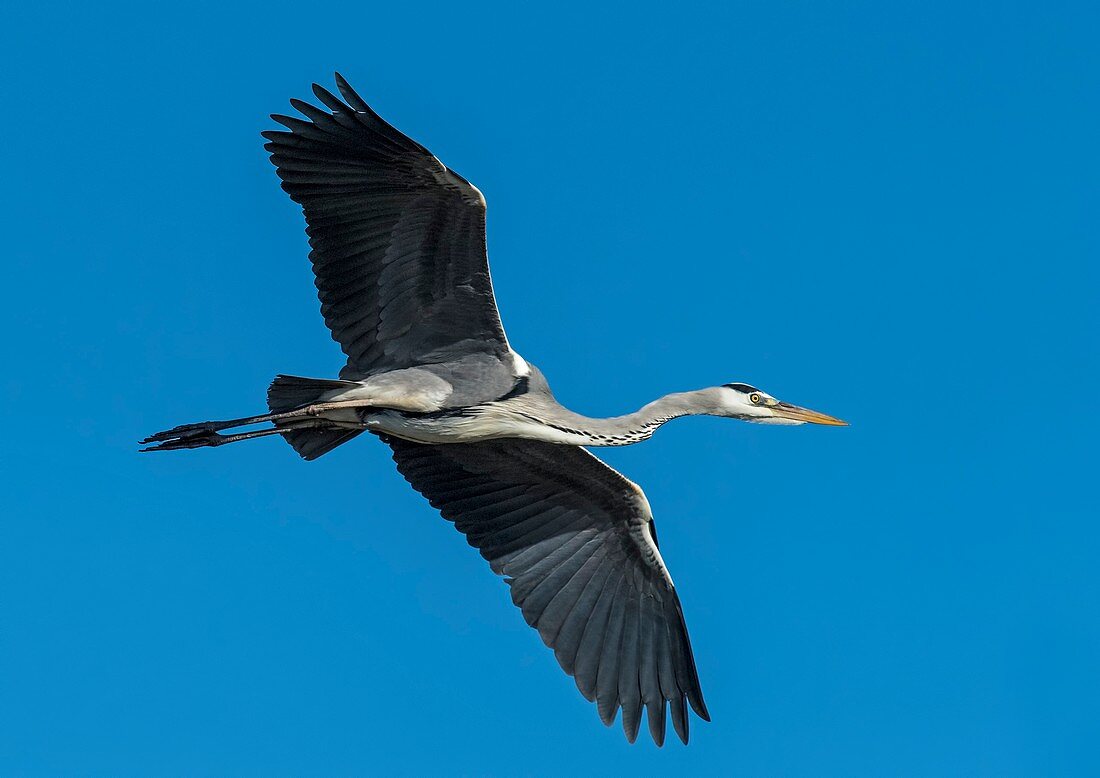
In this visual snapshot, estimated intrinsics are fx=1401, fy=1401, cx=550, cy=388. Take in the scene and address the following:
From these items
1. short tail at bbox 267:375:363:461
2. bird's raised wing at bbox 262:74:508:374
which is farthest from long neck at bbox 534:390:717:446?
short tail at bbox 267:375:363:461

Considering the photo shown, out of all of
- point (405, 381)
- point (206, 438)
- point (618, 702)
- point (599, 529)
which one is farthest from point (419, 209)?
point (618, 702)

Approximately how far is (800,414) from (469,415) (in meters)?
2.73

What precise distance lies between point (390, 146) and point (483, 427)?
206cm

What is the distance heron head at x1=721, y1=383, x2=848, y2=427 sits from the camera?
417 inches

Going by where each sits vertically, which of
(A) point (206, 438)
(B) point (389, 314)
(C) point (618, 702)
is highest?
(B) point (389, 314)

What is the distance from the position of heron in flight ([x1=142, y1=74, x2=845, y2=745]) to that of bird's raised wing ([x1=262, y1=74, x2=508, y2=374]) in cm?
1

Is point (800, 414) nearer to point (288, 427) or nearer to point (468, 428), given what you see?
point (468, 428)

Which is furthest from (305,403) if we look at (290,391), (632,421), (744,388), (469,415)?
(744,388)

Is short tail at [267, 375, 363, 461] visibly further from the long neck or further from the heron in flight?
the long neck

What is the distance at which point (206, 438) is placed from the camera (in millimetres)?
9781

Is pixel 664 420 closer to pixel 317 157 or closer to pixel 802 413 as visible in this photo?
pixel 802 413

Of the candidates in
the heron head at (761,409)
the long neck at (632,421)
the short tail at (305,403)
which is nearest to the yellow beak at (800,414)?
the heron head at (761,409)

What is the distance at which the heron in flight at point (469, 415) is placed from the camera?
9469mm

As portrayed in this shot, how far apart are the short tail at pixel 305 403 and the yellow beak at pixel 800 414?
3.25 metres
